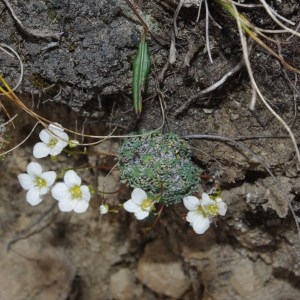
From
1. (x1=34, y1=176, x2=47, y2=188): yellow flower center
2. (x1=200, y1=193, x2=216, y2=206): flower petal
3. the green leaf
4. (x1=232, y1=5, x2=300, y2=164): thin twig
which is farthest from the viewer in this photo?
(x1=34, y1=176, x2=47, y2=188): yellow flower center

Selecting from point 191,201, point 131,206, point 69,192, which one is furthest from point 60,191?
A: point 191,201

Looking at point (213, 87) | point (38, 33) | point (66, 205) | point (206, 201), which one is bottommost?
point (66, 205)

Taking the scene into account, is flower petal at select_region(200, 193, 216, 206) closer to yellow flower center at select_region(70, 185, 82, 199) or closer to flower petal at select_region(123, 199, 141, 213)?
flower petal at select_region(123, 199, 141, 213)

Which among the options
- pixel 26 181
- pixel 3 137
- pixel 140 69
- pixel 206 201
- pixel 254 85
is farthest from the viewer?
pixel 3 137

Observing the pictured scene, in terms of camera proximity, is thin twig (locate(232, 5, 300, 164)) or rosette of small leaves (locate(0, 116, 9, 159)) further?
rosette of small leaves (locate(0, 116, 9, 159))

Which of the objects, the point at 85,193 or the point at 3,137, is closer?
the point at 85,193

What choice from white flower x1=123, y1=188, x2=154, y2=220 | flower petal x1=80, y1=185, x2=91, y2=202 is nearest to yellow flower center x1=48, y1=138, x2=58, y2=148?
flower petal x1=80, y1=185, x2=91, y2=202

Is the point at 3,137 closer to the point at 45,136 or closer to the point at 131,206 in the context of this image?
the point at 45,136

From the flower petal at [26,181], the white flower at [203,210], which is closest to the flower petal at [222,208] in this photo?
the white flower at [203,210]
